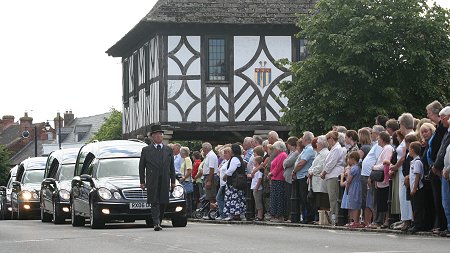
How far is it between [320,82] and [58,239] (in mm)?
21841

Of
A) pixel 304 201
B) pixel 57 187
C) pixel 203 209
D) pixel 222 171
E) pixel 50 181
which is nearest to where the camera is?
pixel 304 201

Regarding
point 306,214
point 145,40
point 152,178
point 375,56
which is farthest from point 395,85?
point 152,178

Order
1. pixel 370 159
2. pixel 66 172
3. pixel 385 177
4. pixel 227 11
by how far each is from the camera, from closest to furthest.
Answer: pixel 385 177, pixel 370 159, pixel 66 172, pixel 227 11

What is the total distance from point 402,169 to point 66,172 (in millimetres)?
13139

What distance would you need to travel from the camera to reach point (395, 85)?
42094 mm

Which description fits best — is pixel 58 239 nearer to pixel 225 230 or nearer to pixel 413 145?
pixel 225 230

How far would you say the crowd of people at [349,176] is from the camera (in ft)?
70.1

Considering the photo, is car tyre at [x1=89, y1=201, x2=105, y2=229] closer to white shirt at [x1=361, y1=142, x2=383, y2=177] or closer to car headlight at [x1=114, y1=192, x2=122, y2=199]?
car headlight at [x1=114, y1=192, x2=122, y2=199]

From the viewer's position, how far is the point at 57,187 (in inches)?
1240

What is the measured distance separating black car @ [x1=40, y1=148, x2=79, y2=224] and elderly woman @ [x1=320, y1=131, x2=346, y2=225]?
7.70 metres

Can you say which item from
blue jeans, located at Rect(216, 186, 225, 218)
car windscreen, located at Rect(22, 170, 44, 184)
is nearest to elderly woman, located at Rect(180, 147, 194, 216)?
blue jeans, located at Rect(216, 186, 225, 218)

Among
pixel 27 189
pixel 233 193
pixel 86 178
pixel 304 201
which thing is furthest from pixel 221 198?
pixel 27 189

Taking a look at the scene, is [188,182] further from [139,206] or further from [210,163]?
[139,206]

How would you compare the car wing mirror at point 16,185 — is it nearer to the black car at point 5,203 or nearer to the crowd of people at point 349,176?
the black car at point 5,203
